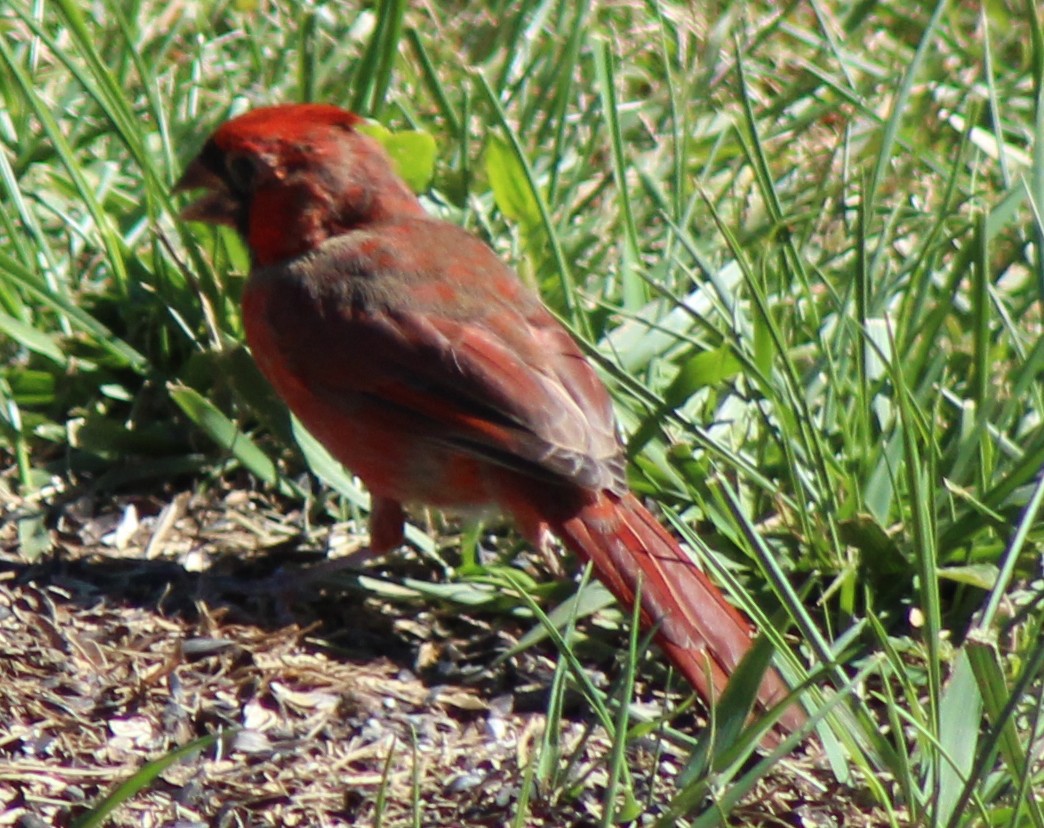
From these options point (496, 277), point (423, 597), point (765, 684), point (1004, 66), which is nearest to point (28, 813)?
point (423, 597)

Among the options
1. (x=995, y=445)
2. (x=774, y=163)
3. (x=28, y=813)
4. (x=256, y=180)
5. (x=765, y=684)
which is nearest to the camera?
(x=28, y=813)

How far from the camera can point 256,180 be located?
3.54 m

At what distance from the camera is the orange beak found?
3557 mm

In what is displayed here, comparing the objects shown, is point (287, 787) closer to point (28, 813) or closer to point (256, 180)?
point (28, 813)

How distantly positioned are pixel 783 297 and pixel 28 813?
1.89 meters

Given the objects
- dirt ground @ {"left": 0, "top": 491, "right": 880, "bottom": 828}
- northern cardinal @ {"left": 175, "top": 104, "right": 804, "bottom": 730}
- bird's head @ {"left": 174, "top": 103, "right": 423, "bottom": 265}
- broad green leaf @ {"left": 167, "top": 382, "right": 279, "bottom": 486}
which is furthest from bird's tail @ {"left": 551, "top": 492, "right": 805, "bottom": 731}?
bird's head @ {"left": 174, "top": 103, "right": 423, "bottom": 265}

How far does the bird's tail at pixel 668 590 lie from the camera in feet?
9.14

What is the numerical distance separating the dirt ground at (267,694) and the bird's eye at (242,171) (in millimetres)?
662

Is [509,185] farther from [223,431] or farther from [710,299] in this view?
[223,431]

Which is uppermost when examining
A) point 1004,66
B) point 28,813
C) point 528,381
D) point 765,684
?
point 1004,66

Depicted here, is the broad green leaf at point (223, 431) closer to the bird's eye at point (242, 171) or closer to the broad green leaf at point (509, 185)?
the bird's eye at point (242, 171)

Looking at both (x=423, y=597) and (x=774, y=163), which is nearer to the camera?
(x=423, y=597)

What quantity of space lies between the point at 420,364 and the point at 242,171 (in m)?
0.63

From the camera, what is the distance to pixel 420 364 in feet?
10.7
